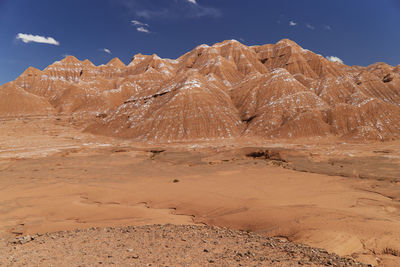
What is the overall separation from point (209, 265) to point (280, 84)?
68142 mm

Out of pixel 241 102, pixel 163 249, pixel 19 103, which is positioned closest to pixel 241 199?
pixel 163 249

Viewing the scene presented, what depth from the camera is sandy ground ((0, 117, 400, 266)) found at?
8.02 m

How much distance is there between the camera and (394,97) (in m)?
74.5

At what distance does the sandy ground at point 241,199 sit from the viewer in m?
8.02

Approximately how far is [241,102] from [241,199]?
57.0 metres

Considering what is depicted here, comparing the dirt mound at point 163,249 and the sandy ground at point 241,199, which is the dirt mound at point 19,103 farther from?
the dirt mound at point 163,249

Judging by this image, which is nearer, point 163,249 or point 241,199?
point 163,249

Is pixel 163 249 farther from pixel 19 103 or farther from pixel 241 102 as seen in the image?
pixel 19 103

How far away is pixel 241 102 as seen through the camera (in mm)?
67688

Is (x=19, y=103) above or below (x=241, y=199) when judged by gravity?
above

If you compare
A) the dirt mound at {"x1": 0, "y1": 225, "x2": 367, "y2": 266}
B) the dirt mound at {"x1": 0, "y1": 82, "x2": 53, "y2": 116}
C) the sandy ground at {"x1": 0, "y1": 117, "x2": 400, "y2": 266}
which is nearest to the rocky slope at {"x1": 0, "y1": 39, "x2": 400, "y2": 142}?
the dirt mound at {"x1": 0, "y1": 82, "x2": 53, "y2": 116}

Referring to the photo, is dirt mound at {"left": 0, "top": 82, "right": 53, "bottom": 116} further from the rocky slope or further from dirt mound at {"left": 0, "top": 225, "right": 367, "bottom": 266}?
dirt mound at {"left": 0, "top": 225, "right": 367, "bottom": 266}

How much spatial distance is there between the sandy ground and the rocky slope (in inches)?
957

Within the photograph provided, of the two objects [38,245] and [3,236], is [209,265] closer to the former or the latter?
[38,245]
